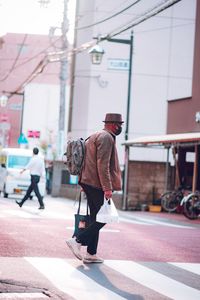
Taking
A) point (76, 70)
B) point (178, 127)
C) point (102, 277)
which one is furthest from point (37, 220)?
point (76, 70)

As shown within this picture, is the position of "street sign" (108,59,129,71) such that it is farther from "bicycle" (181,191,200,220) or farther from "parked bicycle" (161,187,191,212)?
"bicycle" (181,191,200,220)

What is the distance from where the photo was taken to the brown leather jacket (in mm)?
8078

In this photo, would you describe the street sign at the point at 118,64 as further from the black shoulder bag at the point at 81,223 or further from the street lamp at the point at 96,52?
→ the black shoulder bag at the point at 81,223

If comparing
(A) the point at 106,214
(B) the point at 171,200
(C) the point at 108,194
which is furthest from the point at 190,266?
(B) the point at 171,200

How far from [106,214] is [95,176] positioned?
1.59 ft

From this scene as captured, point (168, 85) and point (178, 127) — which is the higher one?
point (168, 85)

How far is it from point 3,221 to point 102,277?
6.54 m

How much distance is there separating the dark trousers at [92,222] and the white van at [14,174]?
59.9 ft

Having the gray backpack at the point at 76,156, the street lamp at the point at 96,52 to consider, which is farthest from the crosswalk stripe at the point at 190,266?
the street lamp at the point at 96,52

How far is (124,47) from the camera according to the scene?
36.0 metres

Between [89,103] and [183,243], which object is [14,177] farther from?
[183,243]

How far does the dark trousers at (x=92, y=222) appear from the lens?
8297mm

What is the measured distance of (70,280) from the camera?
7.04 m

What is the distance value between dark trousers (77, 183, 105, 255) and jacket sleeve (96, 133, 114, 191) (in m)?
0.30
